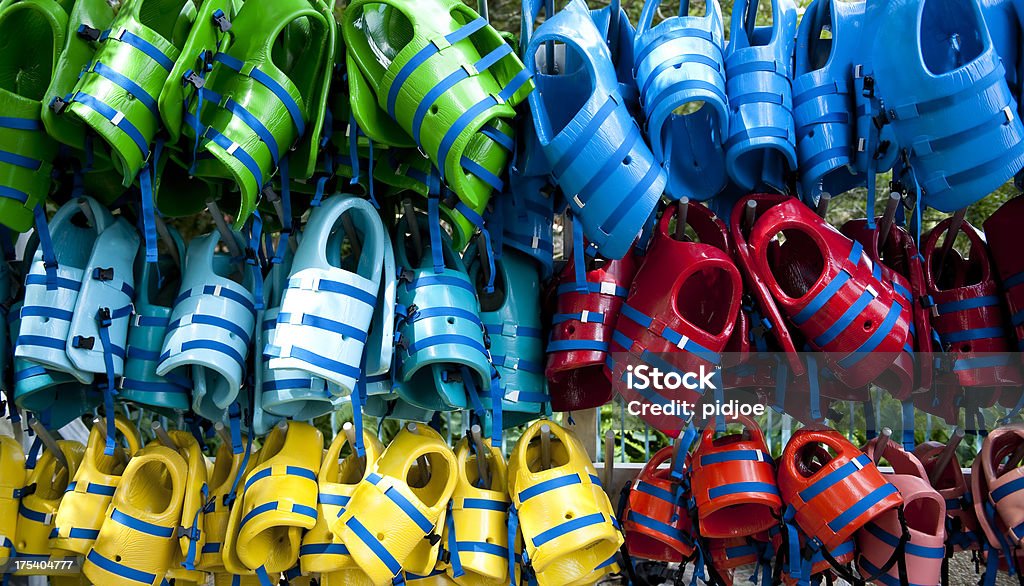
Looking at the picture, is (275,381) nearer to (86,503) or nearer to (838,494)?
(86,503)

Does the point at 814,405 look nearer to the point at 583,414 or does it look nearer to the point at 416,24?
the point at 583,414

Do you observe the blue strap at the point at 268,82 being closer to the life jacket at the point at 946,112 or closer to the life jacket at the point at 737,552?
the life jacket at the point at 946,112

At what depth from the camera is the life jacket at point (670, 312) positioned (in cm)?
156

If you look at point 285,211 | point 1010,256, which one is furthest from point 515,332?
point 1010,256

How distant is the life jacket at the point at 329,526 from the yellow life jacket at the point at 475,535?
0.19m

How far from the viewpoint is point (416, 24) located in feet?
4.66

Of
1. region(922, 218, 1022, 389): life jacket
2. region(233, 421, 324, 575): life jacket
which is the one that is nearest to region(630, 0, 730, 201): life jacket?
region(922, 218, 1022, 389): life jacket

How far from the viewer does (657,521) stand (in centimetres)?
172

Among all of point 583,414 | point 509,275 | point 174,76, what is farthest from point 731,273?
point 174,76

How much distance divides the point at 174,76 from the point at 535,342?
32.7 inches

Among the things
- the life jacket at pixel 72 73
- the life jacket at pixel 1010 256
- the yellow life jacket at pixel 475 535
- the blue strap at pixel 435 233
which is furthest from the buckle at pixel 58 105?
the life jacket at pixel 1010 256

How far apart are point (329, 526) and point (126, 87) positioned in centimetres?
88

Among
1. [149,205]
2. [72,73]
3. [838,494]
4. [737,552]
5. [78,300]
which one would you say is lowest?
[737,552]
